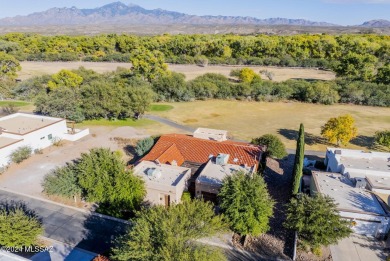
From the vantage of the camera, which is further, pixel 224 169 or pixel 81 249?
pixel 224 169

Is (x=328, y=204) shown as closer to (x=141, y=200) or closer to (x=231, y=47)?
(x=141, y=200)

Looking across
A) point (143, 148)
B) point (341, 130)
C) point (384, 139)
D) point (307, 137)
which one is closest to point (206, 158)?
point (143, 148)

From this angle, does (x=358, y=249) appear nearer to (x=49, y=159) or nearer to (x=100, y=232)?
(x=100, y=232)

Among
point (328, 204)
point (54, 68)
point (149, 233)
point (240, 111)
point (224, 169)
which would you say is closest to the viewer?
point (149, 233)

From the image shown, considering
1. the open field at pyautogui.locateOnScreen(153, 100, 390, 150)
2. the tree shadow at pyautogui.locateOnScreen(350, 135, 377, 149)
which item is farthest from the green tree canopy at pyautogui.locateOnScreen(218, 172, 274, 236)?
the tree shadow at pyautogui.locateOnScreen(350, 135, 377, 149)

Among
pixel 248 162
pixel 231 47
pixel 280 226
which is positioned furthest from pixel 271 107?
pixel 231 47
